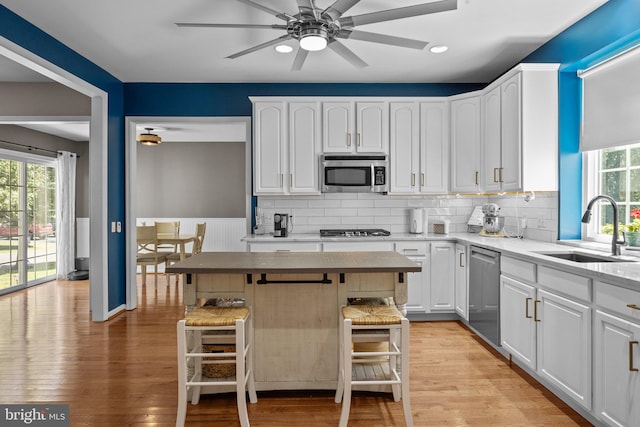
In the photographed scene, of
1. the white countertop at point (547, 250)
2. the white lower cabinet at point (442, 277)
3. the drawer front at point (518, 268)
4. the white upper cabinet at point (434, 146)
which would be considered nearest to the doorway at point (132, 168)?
the white countertop at point (547, 250)

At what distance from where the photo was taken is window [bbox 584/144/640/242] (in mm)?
2850

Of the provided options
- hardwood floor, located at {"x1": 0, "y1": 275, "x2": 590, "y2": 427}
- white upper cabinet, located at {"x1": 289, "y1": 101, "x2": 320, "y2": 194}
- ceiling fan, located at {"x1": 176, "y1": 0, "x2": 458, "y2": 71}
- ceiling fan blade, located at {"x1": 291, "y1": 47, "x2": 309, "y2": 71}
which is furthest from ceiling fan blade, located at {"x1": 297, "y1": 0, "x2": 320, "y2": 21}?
hardwood floor, located at {"x1": 0, "y1": 275, "x2": 590, "y2": 427}

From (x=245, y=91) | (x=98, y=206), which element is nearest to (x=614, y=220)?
(x=245, y=91)

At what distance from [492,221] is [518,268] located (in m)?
1.29

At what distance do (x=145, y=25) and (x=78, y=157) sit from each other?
17.4 ft

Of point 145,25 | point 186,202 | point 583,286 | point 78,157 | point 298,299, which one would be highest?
point 145,25

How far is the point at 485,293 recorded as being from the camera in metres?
3.43

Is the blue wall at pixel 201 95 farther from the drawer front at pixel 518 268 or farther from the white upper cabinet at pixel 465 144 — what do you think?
the drawer front at pixel 518 268

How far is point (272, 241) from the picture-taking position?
Answer: 13.4 feet

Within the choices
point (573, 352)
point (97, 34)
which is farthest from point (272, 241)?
point (573, 352)

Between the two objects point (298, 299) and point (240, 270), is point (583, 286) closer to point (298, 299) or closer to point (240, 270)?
point (298, 299)

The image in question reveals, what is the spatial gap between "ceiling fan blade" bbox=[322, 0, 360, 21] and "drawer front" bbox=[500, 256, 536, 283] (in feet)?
6.55

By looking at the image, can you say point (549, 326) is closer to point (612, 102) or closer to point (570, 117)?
point (612, 102)

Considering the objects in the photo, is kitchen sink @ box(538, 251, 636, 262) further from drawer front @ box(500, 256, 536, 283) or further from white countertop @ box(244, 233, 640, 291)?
drawer front @ box(500, 256, 536, 283)
